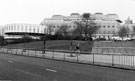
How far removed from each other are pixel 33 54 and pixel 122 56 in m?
15.3

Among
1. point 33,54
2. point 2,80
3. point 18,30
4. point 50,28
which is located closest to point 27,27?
point 18,30

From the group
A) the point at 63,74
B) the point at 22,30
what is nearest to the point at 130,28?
the point at 22,30

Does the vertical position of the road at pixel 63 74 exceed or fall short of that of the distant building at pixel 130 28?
it falls short

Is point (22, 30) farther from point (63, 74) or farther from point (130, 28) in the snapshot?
point (63, 74)

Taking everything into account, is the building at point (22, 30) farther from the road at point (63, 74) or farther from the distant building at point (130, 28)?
the road at point (63, 74)

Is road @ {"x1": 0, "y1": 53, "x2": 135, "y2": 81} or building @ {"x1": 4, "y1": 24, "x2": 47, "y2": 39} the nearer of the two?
road @ {"x1": 0, "y1": 53, "x2": 135, "y2": 81}

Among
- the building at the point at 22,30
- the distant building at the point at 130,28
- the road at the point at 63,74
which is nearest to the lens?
the road at the point at 63,74

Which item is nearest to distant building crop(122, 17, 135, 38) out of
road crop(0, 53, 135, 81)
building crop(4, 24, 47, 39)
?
building crop(4, 24, 47, 39)

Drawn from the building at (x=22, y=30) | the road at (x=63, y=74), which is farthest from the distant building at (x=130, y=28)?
the road at (x=63, y=74)

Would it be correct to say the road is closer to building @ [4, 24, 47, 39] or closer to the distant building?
the distant building

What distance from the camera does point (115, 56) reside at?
15180mm

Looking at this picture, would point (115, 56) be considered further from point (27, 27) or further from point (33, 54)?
point (27, 27)

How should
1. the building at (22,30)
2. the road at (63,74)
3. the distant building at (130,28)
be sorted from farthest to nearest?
the building at (22,30) < the distant building at (130,28) < the road at (63,74)

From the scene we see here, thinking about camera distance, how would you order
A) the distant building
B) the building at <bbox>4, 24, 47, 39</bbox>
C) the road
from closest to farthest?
the road < the distant building < the building at <bbox>4, 24, 47, 39</bbox>
